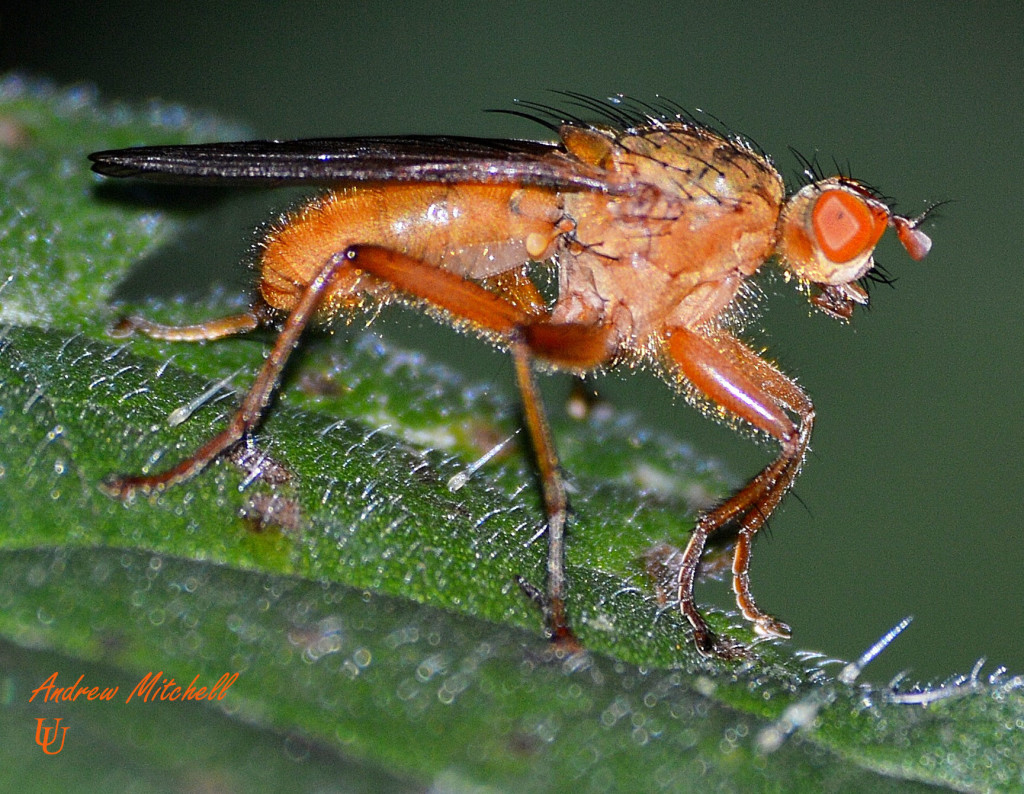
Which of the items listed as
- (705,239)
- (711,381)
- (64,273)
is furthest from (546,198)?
(64,273)

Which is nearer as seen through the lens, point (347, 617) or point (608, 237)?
point (347, 617)

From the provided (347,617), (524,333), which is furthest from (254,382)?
(347,617)

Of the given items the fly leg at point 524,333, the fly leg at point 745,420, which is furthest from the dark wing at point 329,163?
the fly leg at point 745,420

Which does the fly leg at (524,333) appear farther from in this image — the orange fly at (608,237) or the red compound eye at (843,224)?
the red compound eye at (843,224)

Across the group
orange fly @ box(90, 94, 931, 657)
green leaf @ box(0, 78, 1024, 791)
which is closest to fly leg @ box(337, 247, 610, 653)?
orange fly @ box(90, 94, 931, 657)

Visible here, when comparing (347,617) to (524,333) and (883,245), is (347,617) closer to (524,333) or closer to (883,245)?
(524,333)

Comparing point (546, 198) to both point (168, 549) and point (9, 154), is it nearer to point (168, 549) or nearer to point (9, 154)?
point (168, 549)
